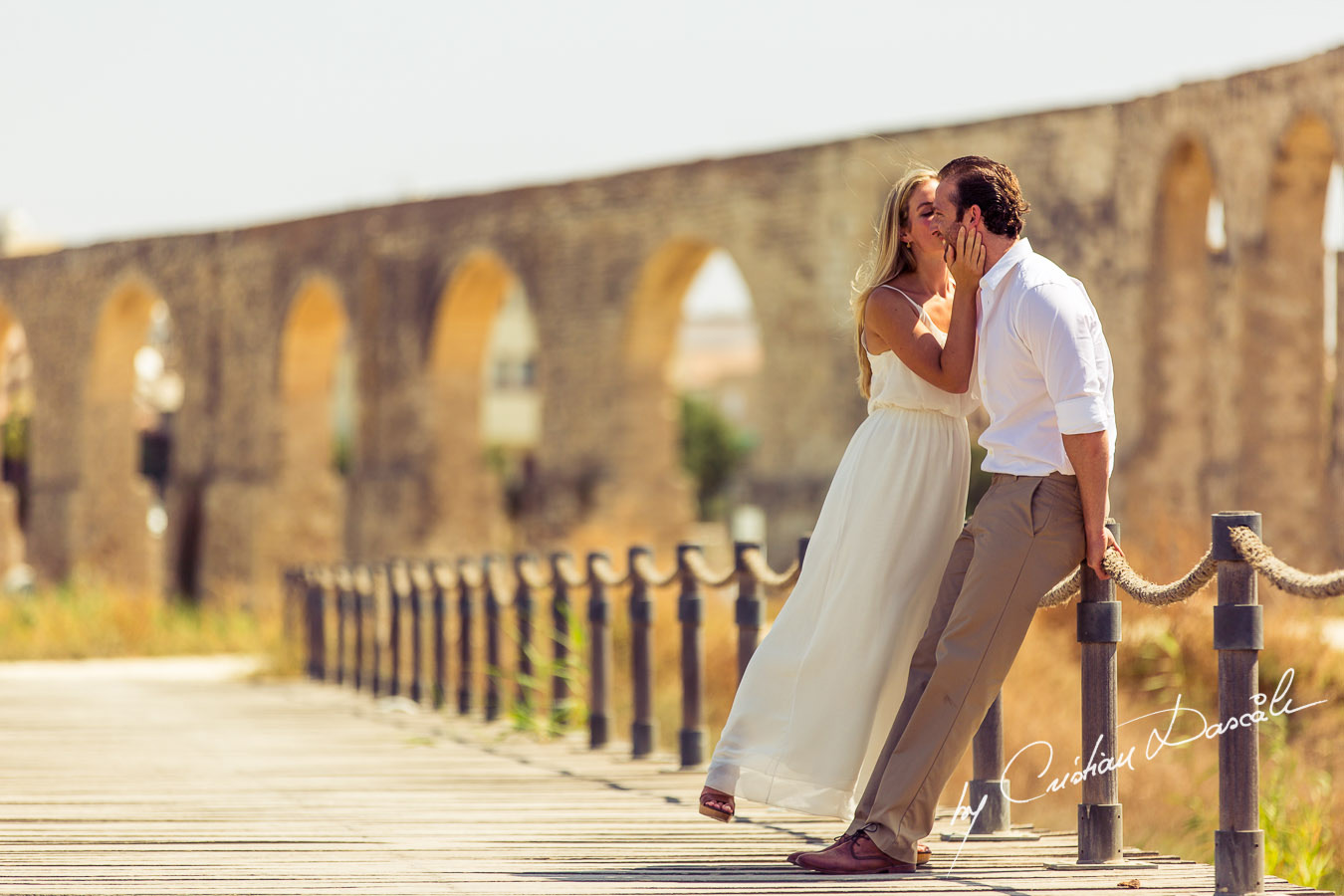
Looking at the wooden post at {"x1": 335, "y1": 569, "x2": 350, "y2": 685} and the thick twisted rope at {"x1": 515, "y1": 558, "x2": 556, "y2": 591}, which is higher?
the thick twisted rope at {"x1": 515, "y1": 558, "x2": 556, "y2": 591}

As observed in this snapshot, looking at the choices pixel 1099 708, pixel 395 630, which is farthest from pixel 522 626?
pixel 1099 708

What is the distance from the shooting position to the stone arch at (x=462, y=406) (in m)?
22.5

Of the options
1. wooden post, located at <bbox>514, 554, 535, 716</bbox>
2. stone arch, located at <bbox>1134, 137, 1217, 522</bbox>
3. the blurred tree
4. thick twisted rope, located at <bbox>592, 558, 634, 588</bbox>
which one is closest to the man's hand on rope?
thick twisted rope, located at <bbox>592, 558, 634, 588</bbox>

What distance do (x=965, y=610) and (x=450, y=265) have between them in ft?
60.1

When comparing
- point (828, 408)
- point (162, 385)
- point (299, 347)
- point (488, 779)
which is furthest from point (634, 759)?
point (162, 385)

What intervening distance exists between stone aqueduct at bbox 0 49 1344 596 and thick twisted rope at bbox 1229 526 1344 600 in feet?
31.3

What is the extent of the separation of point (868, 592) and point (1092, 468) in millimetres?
667

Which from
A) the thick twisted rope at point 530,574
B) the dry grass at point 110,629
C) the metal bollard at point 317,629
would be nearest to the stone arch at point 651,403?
the dry grass at point 110,629

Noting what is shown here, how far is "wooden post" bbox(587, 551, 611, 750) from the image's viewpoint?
7867mm

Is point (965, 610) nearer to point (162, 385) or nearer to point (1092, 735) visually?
point (1092, 735)

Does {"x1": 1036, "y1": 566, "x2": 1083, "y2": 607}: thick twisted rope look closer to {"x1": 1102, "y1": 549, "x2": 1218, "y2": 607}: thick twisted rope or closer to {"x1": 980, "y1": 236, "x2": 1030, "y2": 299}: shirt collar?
{"x1": 1102, "y1": 549, "x2": 1218, "y2": 607}: thick twisted rope

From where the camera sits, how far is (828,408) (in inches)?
735

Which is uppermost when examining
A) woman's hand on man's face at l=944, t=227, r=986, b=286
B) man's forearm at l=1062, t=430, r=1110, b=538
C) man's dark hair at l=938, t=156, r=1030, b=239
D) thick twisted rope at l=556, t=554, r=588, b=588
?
man's dark hair at l=938, t=156, r=1030, b=239

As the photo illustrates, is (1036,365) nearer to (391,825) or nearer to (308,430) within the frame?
(391,825)
